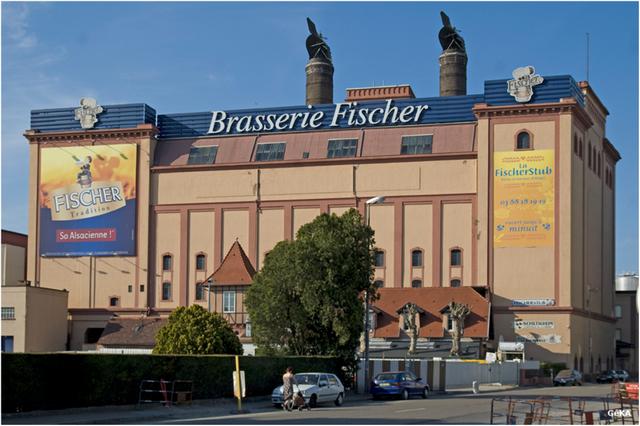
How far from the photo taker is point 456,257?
97.3m

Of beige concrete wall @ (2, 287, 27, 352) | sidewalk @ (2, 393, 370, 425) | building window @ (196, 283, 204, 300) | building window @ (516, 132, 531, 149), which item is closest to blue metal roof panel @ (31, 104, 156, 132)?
building window @ (196, 283, 204, 300)

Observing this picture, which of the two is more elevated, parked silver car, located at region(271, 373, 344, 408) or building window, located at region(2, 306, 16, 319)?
building window, located at region(2, 306, 16, 319)

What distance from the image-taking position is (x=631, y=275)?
146875 mm

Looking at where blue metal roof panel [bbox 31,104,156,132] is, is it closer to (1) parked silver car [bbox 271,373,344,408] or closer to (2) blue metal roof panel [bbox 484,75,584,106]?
(2) blue metal roof panel [bbox 484,75,584,106]

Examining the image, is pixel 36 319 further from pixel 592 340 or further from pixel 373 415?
pixel 373 415

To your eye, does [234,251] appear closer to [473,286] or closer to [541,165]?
[473,286]

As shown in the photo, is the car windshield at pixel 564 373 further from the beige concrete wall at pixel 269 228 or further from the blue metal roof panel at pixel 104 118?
the blue metal roof panel at pixel 104 118

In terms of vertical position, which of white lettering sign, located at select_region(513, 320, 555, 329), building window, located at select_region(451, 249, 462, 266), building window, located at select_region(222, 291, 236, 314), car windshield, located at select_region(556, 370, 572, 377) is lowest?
car windshield, located at select_region(556, 370, 572, 377)

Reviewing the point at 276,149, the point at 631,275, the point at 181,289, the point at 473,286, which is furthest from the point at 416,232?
the point at 631,275

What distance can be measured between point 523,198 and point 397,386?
4436 centimetres

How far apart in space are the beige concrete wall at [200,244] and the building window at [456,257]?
2203 centimetres

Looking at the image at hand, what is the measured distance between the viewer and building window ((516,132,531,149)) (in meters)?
94.7

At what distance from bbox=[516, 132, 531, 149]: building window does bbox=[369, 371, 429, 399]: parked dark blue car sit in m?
44.0

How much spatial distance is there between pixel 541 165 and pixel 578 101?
766 cm
